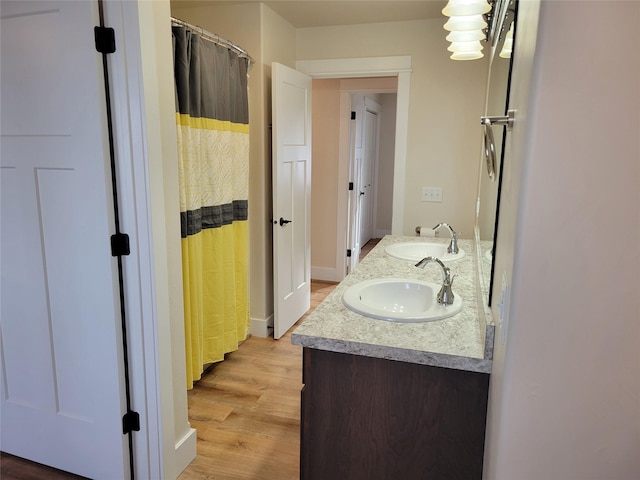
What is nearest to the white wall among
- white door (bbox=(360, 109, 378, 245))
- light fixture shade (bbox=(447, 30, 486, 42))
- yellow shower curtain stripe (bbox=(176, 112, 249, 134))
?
light fixture shade (bbox=(447, 30, 486, 42))

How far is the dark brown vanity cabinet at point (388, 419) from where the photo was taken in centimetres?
127

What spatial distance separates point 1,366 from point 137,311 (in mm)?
820

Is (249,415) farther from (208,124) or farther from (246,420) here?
(208,124)

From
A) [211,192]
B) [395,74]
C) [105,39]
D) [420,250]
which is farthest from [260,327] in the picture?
[105,39]

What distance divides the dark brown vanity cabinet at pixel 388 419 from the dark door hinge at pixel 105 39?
1258 mm

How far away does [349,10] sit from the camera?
3123 mm

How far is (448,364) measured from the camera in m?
1.21

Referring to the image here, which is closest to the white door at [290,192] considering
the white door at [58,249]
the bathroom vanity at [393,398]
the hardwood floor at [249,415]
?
the hardwood floor at [249,415]

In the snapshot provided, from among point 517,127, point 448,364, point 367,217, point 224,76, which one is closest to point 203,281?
point 224,76

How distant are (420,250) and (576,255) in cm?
203

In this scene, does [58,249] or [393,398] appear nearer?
[393,398]

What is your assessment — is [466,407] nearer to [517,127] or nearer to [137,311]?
[517,127]

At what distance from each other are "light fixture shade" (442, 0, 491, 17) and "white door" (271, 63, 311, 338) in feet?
5.41

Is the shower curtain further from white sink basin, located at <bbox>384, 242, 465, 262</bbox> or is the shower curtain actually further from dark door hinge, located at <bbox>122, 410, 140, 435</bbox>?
white sink basin, located at <bbox>384, 242, 465, 262</bbox>
